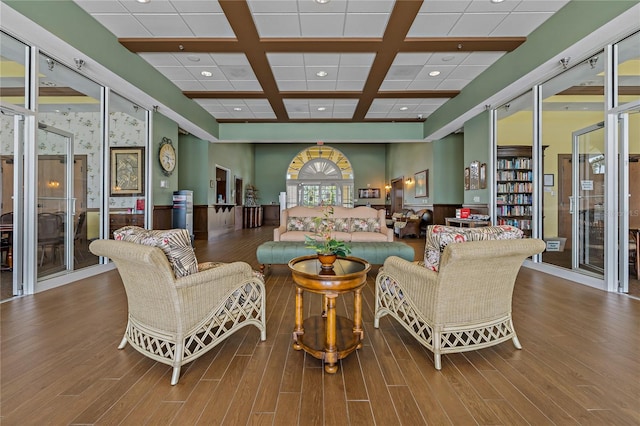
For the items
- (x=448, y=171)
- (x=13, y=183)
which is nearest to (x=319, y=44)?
(x=13, y=183)

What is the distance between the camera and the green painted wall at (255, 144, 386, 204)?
14227 mm

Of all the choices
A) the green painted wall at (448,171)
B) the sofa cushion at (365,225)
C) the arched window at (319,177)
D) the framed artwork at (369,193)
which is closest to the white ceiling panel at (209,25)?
the sofa cushion at (365,225)

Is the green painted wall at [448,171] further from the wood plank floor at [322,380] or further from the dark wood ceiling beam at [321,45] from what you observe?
the wood plank floor at [322,380]

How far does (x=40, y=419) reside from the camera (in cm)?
139

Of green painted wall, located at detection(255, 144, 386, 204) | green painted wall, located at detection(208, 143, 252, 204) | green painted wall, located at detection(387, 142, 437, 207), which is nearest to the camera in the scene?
green painted wall, located at detection(208, 143, 252, 204)

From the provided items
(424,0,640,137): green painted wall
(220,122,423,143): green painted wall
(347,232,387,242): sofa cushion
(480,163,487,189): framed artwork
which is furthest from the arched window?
(347,232,387,242): sofa cushion

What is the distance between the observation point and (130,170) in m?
5.77

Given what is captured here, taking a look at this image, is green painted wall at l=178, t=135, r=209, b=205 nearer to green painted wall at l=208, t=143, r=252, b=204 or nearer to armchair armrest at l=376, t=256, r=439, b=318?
green painted wall at l=208, t=143, r=252, b=204

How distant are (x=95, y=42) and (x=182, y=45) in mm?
1028

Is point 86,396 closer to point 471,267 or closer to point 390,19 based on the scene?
point 471,267

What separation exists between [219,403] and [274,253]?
250cm

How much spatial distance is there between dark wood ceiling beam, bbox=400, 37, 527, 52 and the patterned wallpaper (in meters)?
4.81

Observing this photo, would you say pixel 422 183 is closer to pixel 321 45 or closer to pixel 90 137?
pixel 321 45

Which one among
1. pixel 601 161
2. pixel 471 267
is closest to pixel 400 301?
pixel 471 267
